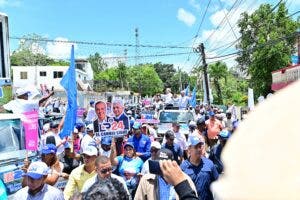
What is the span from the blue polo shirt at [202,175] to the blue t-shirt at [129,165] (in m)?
1.66

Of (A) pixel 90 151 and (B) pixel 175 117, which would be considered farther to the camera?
(B) pixel 175 117

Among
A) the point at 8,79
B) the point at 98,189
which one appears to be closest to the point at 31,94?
the point at 8,79

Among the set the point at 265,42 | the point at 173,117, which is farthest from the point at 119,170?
the point at 265,42

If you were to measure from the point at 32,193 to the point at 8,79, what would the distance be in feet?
20.3

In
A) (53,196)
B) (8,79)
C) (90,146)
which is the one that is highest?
(8,79)

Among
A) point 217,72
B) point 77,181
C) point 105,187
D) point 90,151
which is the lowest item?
point 77,181

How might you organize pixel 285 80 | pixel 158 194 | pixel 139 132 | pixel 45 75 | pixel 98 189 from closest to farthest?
pixel 98 189
pixel 158 194
pixel 139 132
pixel 285 80
pixel 45 75

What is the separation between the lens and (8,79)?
35.9 feet

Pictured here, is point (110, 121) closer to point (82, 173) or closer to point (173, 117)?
point (82, 173)

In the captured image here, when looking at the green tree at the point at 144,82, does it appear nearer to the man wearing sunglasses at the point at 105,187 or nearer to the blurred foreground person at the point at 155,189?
the man wearing sunglasses at the point at 105,187

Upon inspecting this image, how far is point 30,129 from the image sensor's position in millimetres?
8477

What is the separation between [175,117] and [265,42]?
757 inches

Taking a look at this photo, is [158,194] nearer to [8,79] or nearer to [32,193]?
[32,193]

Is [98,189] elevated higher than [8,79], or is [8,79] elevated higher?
[8,79]
